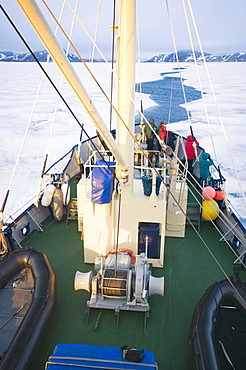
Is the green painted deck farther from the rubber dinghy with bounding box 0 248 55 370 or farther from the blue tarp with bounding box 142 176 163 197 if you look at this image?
the blue tarp with bounding box 142 176 163 197

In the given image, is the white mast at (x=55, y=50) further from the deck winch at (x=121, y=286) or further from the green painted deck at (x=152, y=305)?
the green painted deck at (x=152, y=305)

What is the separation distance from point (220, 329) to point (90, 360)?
1.71 meters

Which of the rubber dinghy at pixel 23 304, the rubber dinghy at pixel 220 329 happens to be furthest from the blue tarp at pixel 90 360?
the rubber dinghy at pixel 220 329

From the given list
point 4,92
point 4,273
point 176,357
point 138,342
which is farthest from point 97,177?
point 4,92

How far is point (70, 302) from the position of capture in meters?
4.21

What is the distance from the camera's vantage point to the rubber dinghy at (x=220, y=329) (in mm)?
3010

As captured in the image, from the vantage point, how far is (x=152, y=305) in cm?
416

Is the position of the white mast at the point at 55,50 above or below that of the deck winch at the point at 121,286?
above

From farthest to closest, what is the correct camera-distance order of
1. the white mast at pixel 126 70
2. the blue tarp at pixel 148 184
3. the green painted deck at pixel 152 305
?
the blue tarp at pixel 148 184 → the green painted deck at pixel 152 305 → the white mast at pixel 126 70

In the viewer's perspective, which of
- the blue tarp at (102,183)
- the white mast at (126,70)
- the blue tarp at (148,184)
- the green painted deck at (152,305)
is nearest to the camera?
the white mast at (126,70)

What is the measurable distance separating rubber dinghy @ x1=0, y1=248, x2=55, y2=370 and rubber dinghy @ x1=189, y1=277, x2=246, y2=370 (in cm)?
164

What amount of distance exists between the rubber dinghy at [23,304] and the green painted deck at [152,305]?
1.10 feet

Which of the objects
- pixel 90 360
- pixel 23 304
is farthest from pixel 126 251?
pixel 90 360

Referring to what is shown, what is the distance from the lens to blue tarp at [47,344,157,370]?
8.84ft
